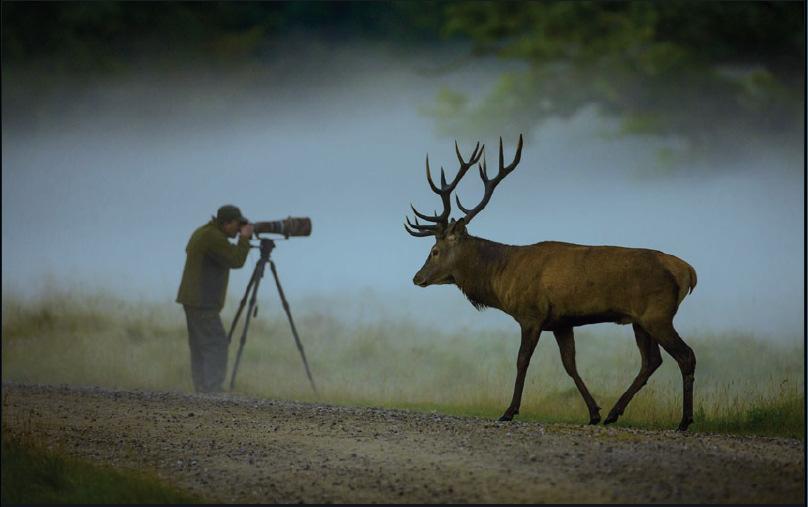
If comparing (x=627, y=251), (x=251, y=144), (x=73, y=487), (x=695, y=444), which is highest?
(x=251, y=144)

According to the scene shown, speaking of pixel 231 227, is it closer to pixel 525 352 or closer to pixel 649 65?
pixel 525 352

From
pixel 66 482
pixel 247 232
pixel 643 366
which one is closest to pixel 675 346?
pixel 643 366

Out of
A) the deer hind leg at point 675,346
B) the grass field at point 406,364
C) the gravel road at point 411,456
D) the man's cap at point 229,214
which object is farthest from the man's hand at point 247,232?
the deer hind leg at point 675,346

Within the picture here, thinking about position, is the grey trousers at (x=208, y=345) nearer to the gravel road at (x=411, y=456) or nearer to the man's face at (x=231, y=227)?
the man's face at (x=231, y=227)

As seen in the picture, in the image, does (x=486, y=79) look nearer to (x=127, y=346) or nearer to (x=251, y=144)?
(x=251, y=144)

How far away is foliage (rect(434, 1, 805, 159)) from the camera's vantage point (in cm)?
1139

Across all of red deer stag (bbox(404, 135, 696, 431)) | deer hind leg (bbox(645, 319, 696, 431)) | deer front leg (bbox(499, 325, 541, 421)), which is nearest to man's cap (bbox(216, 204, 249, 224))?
red deer stag (bbox(404, 135, 696, 431))

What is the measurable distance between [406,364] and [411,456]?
4.60 m

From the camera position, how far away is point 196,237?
1009 centimetres

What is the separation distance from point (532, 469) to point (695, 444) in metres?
1.12

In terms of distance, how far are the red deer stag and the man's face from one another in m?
2.74

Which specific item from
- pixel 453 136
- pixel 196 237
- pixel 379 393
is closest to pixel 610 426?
pixel 379 393

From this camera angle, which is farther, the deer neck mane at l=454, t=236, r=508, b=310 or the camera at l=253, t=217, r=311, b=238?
the camera at l=253, t=217, r=311, b=238

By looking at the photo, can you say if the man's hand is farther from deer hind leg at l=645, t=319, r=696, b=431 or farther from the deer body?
deer hind leg at l=645, t=319, r=696, b=431
